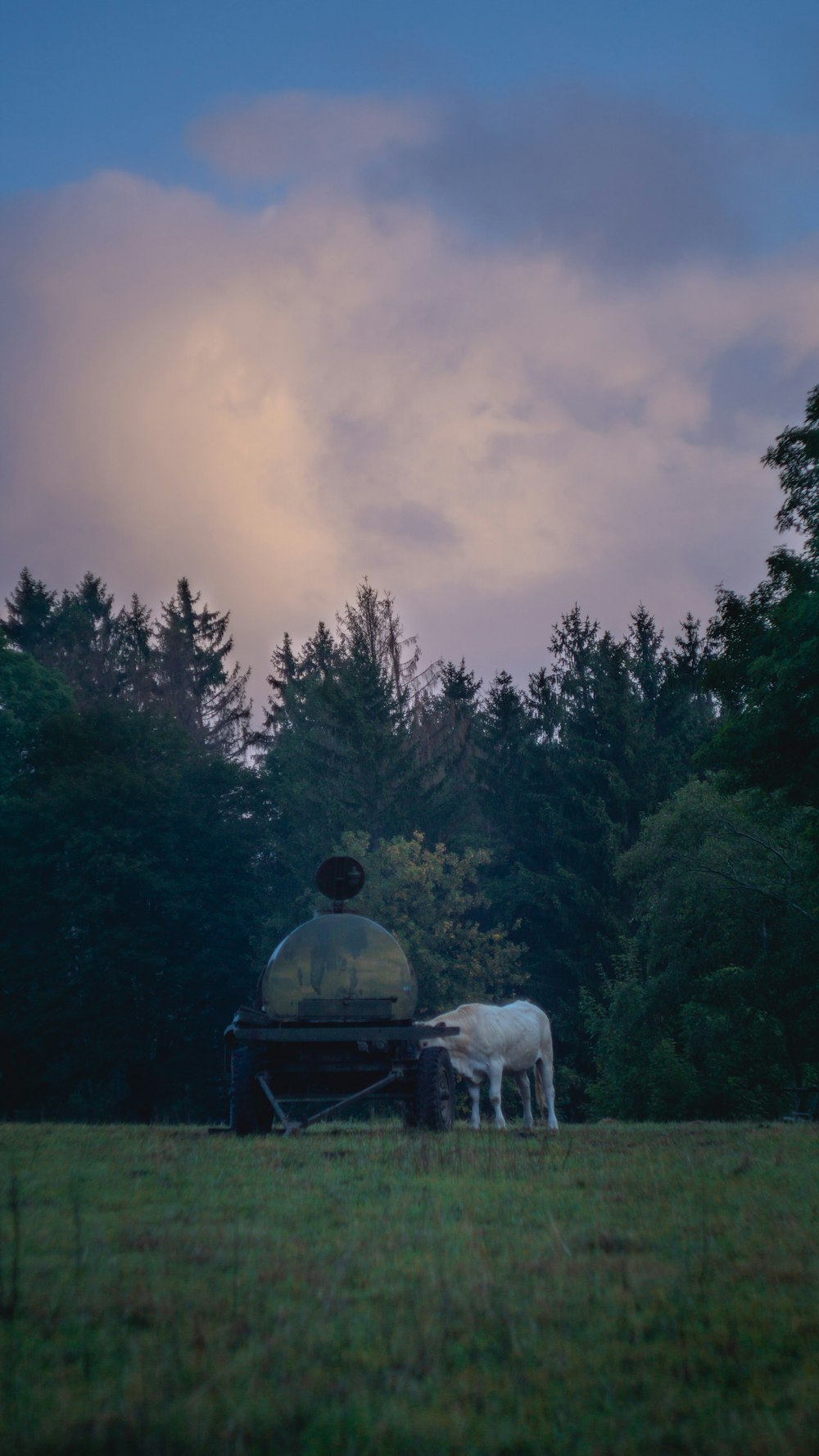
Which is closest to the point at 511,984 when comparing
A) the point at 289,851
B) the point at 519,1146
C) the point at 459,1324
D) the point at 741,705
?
the point at 289,851

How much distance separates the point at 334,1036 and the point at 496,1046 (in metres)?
4.47

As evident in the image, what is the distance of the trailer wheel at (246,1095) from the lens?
544 inches

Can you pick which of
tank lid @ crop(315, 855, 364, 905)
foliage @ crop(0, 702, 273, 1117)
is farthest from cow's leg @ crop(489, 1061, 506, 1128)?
foliage @ crop(0, 702, 273, 1117)

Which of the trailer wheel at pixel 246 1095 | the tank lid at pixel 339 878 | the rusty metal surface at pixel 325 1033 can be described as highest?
the tank lid at pixel 339 878

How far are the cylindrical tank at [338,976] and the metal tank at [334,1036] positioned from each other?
10 millimetres

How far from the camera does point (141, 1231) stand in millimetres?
6434

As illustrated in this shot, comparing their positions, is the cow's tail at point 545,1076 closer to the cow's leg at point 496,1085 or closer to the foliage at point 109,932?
the cow's leg at point 496,1085

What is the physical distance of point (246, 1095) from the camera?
13859 mm

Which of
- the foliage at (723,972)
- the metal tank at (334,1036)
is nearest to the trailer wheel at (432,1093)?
the metal tank at (334,1036)

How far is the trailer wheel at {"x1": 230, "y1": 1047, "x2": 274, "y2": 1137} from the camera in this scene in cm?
1382

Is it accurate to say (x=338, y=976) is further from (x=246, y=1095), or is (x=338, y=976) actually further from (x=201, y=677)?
(x=201, y=677)

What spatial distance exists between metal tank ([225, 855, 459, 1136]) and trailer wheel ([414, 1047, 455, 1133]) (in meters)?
0.01

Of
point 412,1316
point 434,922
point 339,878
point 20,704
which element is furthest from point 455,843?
point 412,1316

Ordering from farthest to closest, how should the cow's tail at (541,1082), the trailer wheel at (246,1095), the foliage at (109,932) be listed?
the foliage at (109,932), the cow's tail at (541,1082), the trailer wheel at (246,1095)
